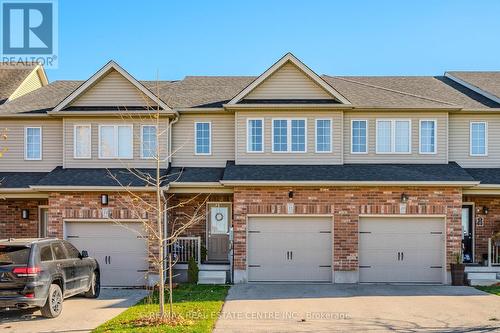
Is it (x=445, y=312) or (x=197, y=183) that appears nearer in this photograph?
(x=445, y=312)

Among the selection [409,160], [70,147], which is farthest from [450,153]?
[70,147]

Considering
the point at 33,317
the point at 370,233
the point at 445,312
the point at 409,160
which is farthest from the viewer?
the point at 409,160

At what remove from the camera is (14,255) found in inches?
441

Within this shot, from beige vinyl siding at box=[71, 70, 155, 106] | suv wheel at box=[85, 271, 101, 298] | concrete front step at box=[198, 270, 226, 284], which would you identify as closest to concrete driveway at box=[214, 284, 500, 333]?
concrete front step at box=[198, 270, 226, 284]

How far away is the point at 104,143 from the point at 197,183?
3711mm

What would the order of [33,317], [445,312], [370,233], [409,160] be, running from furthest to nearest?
[409,160] < [370,233] < [445,312] < [33,317]

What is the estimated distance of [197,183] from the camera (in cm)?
1706

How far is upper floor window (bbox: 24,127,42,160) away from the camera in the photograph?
743 inches

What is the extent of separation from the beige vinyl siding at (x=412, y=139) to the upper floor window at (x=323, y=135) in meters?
0.69

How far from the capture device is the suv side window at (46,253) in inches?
455

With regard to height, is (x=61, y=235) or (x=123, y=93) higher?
(x=123, y=93)

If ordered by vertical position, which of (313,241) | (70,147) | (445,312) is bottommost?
A: (445,312)

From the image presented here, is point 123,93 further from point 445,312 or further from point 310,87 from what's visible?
point 445,312

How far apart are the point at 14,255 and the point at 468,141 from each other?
15028 millimetres
